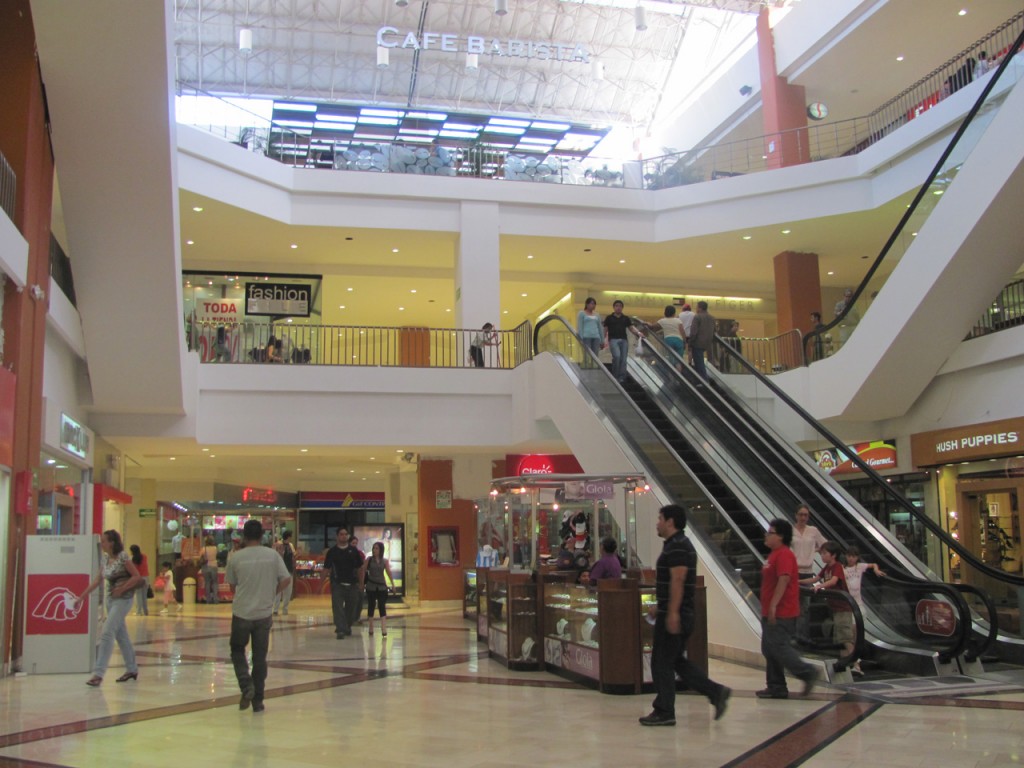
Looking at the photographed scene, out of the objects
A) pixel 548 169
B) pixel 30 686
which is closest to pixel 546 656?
pixel 30 686

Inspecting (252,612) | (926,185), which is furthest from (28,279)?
(926,185)

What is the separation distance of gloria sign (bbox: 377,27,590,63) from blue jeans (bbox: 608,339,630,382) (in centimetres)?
1100

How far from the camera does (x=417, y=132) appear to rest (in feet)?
96.9

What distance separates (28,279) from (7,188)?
986 mm

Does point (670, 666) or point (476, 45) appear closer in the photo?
point (670, 666)

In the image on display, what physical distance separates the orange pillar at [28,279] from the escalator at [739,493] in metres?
7.03

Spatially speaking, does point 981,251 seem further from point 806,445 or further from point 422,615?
point 422,615

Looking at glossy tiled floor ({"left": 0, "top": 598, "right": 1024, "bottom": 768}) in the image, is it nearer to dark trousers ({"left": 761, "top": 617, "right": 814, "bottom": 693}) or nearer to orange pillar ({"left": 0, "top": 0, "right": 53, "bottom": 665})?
dark trousers ({"left": 761, "top": 617, "right": 814, "bottom": 693})

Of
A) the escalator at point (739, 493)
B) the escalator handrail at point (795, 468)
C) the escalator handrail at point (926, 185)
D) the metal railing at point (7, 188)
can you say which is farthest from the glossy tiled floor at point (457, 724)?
the escalator handrail at point (926, 185)

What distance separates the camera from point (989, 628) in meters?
9.05

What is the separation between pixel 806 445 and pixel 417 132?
55.9ft

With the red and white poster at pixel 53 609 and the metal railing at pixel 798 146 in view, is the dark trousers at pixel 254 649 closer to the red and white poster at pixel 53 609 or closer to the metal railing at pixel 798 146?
the red and white poster at pixel 53 609

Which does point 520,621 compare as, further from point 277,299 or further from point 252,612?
point 277,299

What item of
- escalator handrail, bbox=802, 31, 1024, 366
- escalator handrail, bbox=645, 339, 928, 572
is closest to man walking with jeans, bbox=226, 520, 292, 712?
escalator handrail, bbox=645, 339, 928, 572
